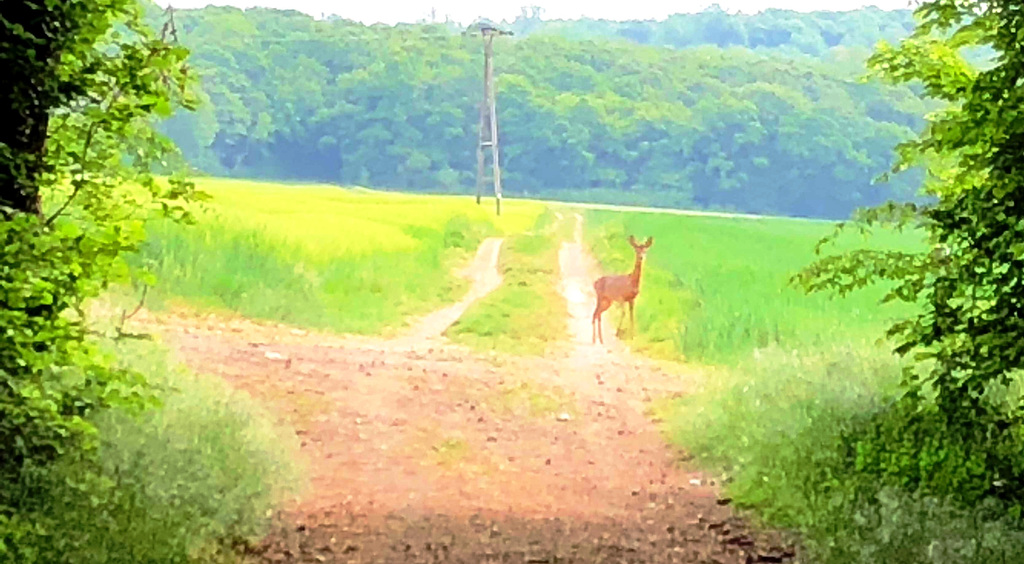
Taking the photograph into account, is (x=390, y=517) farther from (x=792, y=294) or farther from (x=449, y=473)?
(x=792, y=294)

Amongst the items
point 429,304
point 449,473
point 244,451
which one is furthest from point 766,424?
point 429,304

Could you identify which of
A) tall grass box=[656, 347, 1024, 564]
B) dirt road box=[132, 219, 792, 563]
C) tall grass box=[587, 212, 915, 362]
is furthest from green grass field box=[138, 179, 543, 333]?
tall grass box=[656, 347, 1024, 564]

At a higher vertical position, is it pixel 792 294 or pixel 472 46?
pixel 472 46

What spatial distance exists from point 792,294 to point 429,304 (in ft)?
5.75

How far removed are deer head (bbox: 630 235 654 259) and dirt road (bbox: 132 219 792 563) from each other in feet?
0.83

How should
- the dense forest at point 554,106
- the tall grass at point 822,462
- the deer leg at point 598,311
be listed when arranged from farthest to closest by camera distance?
the deer leg at point 598,311, the dense forest at point 554,106, the tall grass at point 822,462

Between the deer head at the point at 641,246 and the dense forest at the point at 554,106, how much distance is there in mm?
194

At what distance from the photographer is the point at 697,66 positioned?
5.91m

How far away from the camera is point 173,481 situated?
10.7 feet

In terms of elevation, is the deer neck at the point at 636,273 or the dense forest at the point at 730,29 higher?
the dense forest at the point at 730,29

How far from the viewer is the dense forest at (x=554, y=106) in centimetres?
557

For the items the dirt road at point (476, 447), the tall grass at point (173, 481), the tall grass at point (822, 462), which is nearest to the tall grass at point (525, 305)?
the dirt road at point (476, 447)

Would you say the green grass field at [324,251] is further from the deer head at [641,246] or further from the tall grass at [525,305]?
the deer head at [641,246]

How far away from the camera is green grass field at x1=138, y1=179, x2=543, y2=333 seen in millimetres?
5316
